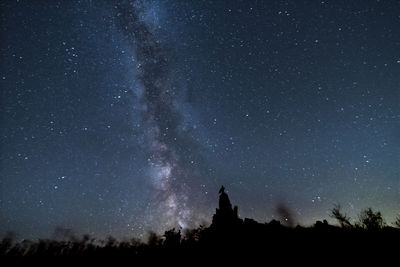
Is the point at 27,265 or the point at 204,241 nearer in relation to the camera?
the point at 204,241

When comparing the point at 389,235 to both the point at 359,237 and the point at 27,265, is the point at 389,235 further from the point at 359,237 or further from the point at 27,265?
the point at 27,265

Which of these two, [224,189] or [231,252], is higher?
[224,189]

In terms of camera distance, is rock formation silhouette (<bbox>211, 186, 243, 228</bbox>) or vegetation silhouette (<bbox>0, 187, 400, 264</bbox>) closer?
vegetation silhouette (<bbox>0, 187, 400, 264</bbox>)

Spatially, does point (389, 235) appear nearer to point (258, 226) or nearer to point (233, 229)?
point (258, 226)

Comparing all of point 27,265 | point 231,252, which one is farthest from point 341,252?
point 27,265

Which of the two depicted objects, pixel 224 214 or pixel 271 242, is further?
pixel 224 214

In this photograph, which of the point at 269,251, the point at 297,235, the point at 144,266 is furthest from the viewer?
the point at 144,266

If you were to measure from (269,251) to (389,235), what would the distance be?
41.1ft

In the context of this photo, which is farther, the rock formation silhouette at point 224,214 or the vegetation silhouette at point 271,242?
the rock formation silhouette at point 224,214

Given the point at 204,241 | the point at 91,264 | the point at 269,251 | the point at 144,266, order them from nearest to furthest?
the point at 269,251, the point at 144,266, the point at 204,241, the point at 91,264

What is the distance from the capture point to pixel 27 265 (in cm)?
4081

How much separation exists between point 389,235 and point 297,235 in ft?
28.9

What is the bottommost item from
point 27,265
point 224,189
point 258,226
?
point 27,265

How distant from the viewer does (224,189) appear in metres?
38.1
